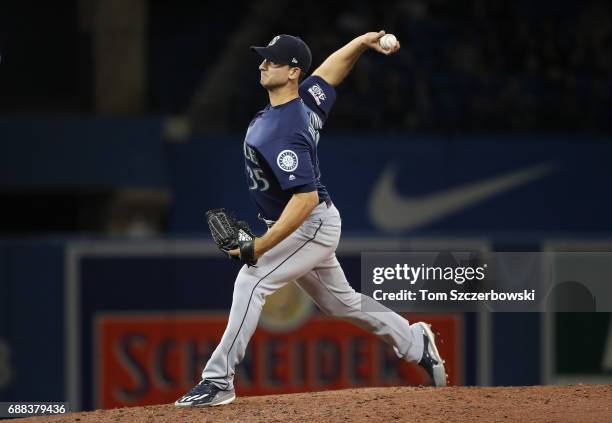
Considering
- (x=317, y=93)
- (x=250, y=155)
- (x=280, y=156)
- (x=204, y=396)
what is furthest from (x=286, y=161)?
(x=204, y=396)

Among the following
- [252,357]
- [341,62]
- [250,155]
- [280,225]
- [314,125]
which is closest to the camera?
[280,225]

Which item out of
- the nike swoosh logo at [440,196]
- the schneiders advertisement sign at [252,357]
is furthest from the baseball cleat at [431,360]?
the nike swoosh logo at [440,196]

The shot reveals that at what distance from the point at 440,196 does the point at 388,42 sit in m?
6.17

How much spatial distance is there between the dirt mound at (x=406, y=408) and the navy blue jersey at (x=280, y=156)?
2.89 ft

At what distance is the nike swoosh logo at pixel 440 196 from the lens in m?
11.6

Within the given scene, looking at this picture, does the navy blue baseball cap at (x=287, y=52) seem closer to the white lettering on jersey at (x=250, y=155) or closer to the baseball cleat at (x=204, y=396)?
the white lettering on jersey at (x=250, y=155)

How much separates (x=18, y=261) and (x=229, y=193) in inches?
96.6

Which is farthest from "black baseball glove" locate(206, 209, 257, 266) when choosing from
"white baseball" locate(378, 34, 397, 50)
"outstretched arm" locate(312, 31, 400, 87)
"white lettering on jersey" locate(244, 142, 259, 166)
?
"white baseball" locate(378, 34, 397, 50)

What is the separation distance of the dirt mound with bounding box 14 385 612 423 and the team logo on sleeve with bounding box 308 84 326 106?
141cm

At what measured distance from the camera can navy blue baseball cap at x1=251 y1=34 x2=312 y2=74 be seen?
527 cm

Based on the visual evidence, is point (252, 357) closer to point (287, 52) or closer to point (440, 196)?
point (440, 196)

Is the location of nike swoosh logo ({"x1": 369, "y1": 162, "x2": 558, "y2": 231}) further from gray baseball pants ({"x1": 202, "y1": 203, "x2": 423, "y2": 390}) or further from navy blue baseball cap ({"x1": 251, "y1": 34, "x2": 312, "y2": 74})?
navy blue baseball cap ({"x1": 251, "y1": 34, "x2": 312, "y2": 74})

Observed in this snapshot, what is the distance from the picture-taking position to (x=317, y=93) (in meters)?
5.66

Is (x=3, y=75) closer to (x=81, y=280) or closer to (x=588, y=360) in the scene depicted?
(x=81, y=280)
